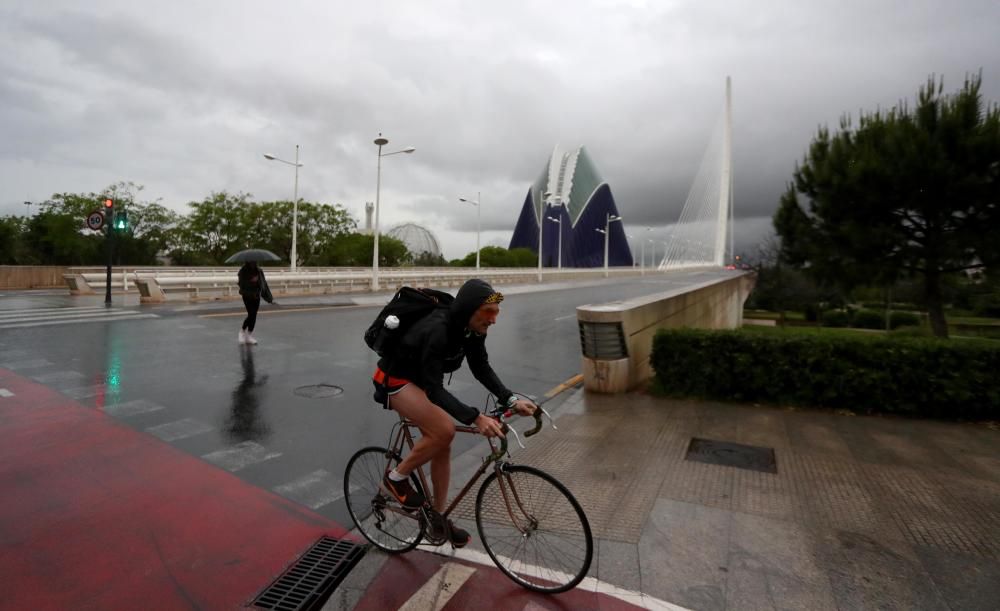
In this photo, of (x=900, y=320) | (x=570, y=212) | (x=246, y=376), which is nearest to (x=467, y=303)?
(x=246, y=376)

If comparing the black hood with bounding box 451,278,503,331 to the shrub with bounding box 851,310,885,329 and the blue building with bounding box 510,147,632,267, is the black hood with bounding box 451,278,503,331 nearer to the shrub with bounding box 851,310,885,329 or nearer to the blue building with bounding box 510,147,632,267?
the shrub with bounding box 851,310,885,329

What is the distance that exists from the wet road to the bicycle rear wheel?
24 centimetres

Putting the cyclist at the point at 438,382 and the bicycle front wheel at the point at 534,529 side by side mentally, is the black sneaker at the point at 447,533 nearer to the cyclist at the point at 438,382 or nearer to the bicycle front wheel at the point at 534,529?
the cyclist at the point at 438,382

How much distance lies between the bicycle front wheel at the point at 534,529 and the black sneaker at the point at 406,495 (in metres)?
0.37

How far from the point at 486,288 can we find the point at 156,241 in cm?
5189

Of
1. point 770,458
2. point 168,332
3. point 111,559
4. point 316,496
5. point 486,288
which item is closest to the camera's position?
point 486,288

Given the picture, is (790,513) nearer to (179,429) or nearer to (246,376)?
(179,429)

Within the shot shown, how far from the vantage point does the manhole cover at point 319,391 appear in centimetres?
681

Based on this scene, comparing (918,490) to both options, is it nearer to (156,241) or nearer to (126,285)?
(126,285)

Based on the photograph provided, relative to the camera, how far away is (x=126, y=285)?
21.8 m

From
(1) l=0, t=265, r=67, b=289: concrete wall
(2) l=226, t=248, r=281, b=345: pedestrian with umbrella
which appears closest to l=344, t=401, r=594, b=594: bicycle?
(2) l=226, t=248, r=281, b=345: pedestrian with umbrella

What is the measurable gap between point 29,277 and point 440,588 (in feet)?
106

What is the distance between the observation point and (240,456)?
15.4 feet

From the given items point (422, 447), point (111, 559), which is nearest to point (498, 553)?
point (422, 447)
